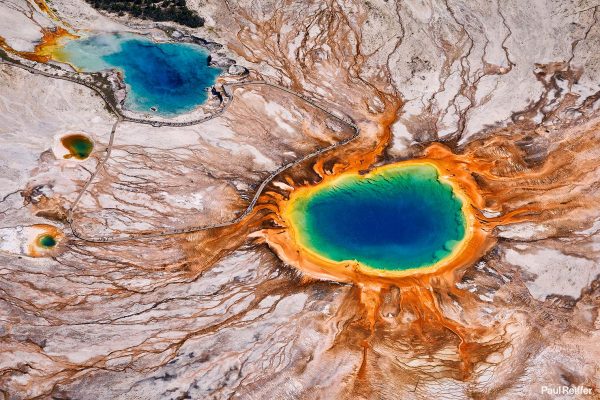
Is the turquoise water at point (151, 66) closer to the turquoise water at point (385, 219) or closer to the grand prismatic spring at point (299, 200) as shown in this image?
the grand prismatic spring at point (299, 200)

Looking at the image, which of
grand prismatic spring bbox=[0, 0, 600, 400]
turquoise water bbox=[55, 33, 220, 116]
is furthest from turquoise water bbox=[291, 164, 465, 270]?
turquoise water bbox=[55, 33, 220, 116]

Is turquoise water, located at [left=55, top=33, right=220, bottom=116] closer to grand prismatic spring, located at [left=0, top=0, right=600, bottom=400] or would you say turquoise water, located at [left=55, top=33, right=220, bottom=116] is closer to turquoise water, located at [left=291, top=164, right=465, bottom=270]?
grand prismatic spring, located at [left=0, top=0, right=600, bottom=400]

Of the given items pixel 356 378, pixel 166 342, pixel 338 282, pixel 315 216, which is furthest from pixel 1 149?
pixel 356 378

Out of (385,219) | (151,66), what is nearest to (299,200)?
(385,219)

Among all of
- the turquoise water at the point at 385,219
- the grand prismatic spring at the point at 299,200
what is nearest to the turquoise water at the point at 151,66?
the grand prismatic spring at the point at 299,200

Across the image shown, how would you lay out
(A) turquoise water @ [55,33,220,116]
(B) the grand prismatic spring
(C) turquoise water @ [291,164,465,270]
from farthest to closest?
(A) turquoise water @ [55,33,220,116] → (C) turquoise water @ [291,164,465,270] → (B) the grand prismatic spring

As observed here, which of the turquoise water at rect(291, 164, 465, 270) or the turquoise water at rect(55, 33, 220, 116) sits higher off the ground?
the turquoise water at rect(55, 33, 220, 116)

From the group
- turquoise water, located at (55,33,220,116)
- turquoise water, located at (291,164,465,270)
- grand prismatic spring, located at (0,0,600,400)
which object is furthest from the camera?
turquoise water, located at (55,33,220,116)
